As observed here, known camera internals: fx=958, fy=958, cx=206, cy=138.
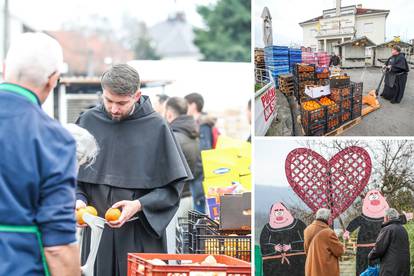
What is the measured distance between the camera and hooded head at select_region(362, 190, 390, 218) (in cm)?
466

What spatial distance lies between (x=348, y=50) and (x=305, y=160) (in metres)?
0.57

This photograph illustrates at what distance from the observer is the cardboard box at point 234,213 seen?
18.9 ft

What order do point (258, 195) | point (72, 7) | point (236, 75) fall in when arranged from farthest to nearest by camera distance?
point (72, 7)
point (236, 75)
point (258, 195)

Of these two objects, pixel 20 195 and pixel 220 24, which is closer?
pixel 20 195

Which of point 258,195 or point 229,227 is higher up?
point 258,195

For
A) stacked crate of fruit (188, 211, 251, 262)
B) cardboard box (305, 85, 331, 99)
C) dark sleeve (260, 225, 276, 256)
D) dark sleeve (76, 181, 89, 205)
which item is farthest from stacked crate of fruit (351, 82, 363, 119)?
dark sleeve (76, 181, 89, 205)

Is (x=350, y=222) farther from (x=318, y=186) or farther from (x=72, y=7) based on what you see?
(x=72, y=7)

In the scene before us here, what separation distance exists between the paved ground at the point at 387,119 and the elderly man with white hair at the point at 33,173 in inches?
58.8

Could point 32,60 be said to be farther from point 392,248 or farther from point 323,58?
point 392,248

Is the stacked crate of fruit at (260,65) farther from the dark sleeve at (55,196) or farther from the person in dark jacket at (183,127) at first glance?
the person in dark jacket at (183,127)

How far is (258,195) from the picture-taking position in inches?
182

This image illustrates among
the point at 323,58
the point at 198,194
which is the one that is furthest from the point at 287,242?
the point at 198,194

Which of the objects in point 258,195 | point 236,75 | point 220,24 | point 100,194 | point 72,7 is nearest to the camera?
point 258,195

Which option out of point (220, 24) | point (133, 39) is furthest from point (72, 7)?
point (220, 24)
